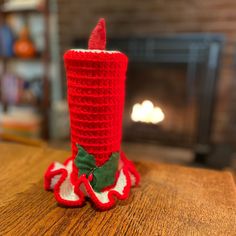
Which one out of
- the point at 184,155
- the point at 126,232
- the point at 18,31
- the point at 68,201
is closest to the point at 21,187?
the point at 68,201

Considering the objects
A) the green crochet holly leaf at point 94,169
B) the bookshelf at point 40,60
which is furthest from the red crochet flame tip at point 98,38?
the bookshelf at point 40,60

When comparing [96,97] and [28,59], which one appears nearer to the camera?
[96,97]

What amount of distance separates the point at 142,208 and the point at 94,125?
16cm

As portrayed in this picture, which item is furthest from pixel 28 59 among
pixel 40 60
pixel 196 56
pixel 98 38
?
pixel 98 38

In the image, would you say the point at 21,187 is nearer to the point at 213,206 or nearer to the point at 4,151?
the point at 4,151

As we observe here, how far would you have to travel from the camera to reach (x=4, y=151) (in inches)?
26.4

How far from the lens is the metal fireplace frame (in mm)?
1536

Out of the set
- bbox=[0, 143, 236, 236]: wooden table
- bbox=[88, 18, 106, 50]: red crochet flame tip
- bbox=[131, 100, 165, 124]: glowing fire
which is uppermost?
bbox=[88, 18, 106, 50]: red crochet flame tip

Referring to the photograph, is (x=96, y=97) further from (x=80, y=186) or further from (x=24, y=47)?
(x=24, y=47)

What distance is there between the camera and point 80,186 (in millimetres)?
444

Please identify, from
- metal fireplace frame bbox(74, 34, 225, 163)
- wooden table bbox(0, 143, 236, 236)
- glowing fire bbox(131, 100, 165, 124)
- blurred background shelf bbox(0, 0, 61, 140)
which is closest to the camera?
wooden table bbox(0, 143, 236, 236)

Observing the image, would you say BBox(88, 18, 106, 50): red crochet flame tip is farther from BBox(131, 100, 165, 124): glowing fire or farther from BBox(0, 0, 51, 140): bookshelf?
BBox(0, 0, 51, 140): bookshelf

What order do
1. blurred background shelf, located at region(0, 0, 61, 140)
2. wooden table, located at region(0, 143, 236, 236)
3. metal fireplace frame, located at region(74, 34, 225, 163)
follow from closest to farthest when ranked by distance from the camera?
wooden table, located at region(0, 143, 236, 236) → metal fireplace frame, located at region(74, 34, 225, 163) → blurred background shelf, located at region(0, 0, 61, 140)

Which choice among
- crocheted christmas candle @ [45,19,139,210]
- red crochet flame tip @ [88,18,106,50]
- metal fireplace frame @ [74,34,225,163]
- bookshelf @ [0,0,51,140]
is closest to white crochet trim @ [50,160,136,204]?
crocheted christmas candle @ [45,19,139,210]
